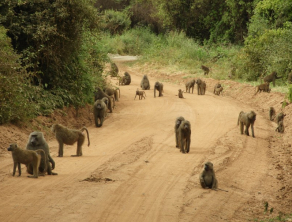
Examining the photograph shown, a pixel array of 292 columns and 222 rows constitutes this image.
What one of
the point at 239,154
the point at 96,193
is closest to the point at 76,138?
the point at 96,193

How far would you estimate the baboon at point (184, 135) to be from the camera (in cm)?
1090

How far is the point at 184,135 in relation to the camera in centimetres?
1101

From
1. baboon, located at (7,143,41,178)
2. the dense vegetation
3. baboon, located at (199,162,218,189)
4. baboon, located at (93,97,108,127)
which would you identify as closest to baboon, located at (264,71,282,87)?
the dense vegetation

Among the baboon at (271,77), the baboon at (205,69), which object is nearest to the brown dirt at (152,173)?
the baboon at (271,77)

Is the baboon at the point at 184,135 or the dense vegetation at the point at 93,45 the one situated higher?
the dense vegetation at the point at 93,45

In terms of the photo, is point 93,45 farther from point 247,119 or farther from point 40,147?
point 40,147

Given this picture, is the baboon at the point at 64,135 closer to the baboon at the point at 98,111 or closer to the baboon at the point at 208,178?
the baboon at the point at 208,178

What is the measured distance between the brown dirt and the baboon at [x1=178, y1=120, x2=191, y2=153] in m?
0.33

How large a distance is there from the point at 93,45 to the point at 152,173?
10.3m

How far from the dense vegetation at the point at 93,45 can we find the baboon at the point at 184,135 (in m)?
4.23

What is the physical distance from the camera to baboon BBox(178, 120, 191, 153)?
10.9 meters

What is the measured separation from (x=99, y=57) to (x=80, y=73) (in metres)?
3.04

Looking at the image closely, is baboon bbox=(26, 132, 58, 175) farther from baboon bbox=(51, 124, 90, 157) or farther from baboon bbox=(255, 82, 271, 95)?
baboon bbox=(255, 82, 271, 95)

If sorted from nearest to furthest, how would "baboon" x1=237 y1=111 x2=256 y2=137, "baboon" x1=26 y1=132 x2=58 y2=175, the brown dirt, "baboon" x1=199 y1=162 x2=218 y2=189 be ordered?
the brown dirt < "baboon" x1=199 y1=162 x2=218 y2=189 < "baboon" x1=26 y1=132 x2=58 y2=175 < "baboon" x1=237 y1=111 x2=256 y2=137
